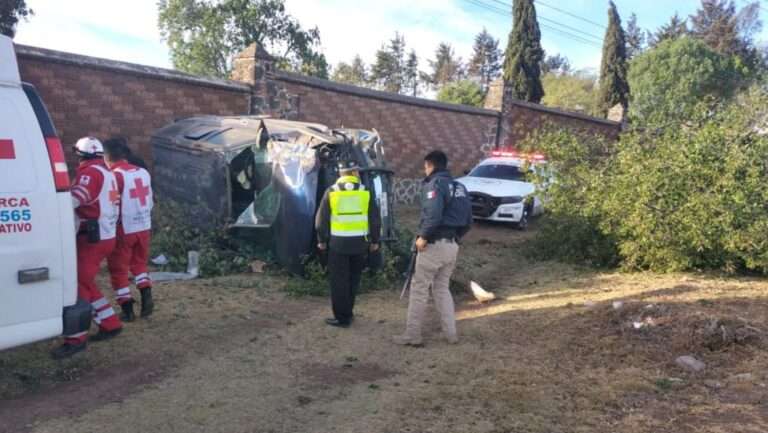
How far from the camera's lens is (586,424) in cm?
423

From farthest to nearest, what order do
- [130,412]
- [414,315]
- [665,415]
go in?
[414,315] < [665,415] < [130,412]

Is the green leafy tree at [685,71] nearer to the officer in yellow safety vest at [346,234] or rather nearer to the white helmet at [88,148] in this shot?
the officer in yellow safety vest at [346,234]

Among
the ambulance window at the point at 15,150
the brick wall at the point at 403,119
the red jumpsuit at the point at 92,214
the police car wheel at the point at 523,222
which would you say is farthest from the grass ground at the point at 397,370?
the brick wall at the point at 403,119

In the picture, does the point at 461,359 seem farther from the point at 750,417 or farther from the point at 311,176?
the point at 311,176

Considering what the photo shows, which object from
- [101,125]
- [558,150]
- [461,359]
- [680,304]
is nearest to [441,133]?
[558,150]

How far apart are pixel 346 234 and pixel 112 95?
631 cm

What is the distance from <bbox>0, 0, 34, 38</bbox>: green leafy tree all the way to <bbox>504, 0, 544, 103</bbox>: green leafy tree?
65.6 feet

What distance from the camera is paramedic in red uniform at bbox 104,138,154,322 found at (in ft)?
18.5

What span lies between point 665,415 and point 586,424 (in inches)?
23.8

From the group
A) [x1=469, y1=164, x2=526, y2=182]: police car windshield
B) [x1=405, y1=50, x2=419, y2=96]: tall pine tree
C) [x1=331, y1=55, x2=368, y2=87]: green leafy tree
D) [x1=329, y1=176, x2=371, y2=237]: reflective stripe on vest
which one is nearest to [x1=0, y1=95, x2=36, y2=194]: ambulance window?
[x1=329, y1=176, x2=371, y2=237]: reflective stripe on vest

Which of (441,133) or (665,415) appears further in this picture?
(441,133)

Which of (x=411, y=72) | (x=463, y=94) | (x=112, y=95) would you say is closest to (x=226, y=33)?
(x=463, y=94)

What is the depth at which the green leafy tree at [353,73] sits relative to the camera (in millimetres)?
59138

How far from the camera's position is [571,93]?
146 feet
